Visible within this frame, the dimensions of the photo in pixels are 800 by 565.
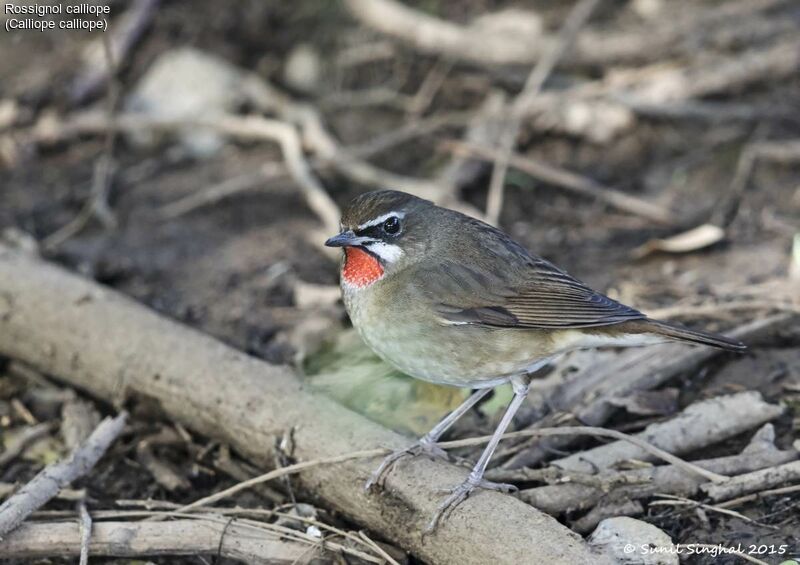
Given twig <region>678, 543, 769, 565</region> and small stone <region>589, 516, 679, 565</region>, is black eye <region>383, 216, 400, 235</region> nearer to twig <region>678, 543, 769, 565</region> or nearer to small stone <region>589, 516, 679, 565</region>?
small stone <region>589, 516, 679, 565</region>

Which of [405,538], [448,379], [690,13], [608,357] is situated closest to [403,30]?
[690,13]

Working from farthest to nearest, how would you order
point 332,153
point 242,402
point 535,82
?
point 535,82 → point 332,153 → point 242,402

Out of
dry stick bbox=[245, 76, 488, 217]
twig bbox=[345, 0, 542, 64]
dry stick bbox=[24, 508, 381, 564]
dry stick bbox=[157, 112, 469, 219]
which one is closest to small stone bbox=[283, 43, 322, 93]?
dry stick bbox=[245, 76, 488, 217]

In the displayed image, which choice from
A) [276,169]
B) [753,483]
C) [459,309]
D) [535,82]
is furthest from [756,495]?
[276,169]

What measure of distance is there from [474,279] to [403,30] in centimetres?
450

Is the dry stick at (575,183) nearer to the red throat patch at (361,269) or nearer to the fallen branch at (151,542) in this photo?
the red throat patch at (361,269)

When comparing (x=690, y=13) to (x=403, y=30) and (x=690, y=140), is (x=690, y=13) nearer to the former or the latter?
(x=690, y=140)

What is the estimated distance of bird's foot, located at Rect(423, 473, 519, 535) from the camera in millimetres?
4023

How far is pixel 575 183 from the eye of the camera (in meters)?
7.35

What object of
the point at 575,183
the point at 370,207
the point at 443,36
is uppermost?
the point at 443,36

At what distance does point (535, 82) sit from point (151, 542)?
503cm

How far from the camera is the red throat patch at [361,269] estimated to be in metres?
4.69

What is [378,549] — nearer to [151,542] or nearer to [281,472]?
[281,472]

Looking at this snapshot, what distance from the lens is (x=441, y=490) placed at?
4141 millimetres
